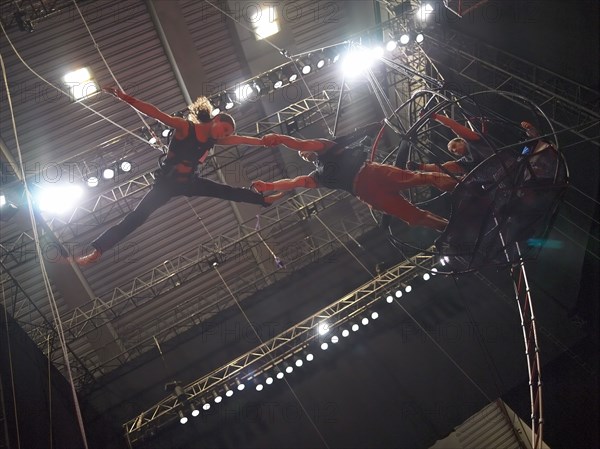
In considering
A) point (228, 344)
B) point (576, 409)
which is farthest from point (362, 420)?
point (576, 409)

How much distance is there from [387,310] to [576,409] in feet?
10.3

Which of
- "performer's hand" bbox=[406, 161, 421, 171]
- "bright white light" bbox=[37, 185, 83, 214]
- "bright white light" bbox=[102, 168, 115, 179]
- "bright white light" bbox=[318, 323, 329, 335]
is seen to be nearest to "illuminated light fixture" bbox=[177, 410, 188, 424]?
"bright white light" bbox=[318, 323, 329, 335]

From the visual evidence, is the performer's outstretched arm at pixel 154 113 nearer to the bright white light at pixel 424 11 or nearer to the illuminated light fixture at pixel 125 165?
the illuminated light fixture at pixel 125 165

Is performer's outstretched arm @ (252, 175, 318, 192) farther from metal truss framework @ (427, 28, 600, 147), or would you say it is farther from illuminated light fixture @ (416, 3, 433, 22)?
illuminated light fixture @ (416, 3, 433, 22)

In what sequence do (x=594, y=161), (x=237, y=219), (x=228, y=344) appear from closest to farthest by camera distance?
1. (x=594, y=161)
2. (x=228, y=344)
3. (x=237, y=219)

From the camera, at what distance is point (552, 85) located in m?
8.16

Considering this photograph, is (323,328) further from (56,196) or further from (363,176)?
(363,176)

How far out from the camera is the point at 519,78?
732 cm

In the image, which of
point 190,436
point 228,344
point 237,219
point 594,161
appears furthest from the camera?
point 237,219

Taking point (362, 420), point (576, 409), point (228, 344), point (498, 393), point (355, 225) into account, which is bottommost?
point (576, 409)

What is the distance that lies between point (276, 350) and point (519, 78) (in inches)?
210

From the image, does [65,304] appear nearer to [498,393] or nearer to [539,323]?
[498,393]

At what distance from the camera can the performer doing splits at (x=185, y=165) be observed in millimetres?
5195

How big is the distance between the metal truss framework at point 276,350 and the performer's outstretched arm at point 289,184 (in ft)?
12.6
